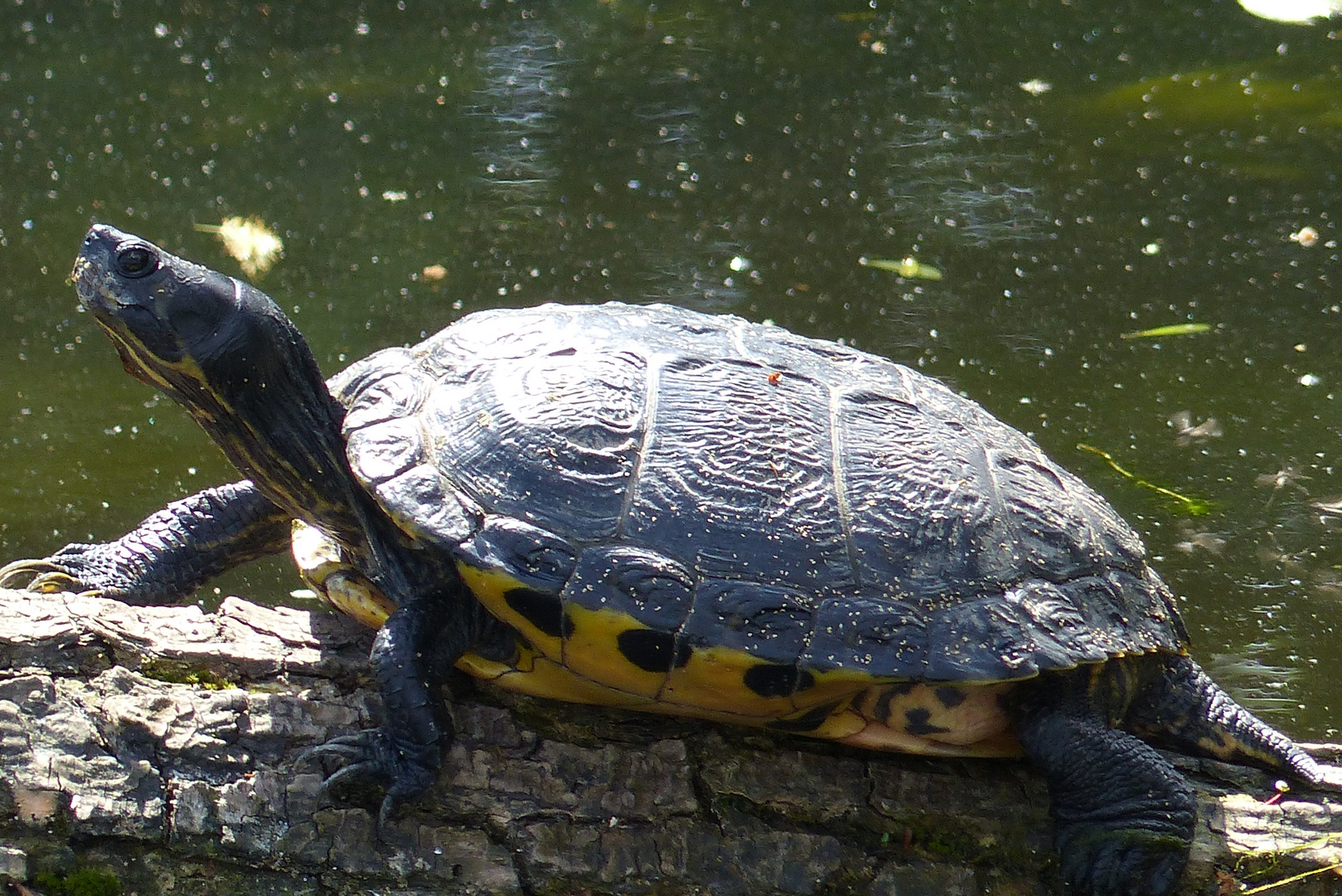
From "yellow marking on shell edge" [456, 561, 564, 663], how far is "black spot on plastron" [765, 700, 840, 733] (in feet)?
1.38

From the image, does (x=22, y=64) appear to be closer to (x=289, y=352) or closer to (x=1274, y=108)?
(x=289, y=352)

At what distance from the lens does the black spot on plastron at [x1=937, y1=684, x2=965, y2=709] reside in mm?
2113

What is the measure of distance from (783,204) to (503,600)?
3756 millimetres

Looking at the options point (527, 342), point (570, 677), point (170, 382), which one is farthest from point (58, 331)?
point (570, 677)

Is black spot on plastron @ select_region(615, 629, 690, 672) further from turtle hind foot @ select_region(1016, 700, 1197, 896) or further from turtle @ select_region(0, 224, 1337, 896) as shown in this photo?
turtle hind foot @ select_region(1016, 700, 1197, 896)

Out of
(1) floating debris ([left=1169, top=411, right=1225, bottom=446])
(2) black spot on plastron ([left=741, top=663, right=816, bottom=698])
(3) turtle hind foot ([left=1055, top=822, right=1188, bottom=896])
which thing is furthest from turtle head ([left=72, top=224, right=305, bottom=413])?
(1) floating debris ([left=1169, top=411, right=1225, bottom=446])

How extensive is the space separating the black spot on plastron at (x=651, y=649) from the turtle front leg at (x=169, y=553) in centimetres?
105

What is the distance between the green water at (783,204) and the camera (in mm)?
3658

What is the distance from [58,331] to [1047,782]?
3.84 metres

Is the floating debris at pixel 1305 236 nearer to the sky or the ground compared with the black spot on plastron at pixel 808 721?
nearer to the sky

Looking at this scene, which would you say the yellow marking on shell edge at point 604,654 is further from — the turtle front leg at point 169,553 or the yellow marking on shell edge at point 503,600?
the turtle front leg at point 169,553

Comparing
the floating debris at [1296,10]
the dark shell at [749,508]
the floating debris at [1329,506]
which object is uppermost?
the floating debris at [1296,10]

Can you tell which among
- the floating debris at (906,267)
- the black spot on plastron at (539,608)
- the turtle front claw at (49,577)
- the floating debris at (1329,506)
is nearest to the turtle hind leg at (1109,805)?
the black spot on plastron at (539,608)

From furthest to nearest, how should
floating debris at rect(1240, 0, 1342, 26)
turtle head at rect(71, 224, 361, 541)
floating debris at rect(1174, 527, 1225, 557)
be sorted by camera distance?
1. floating debris at rect(1240, 0, 1342, 26)
2. floating debris at rect(1174, 527, 1225, 557)
3. turtle head at rect(71, 224, 361, 541)
